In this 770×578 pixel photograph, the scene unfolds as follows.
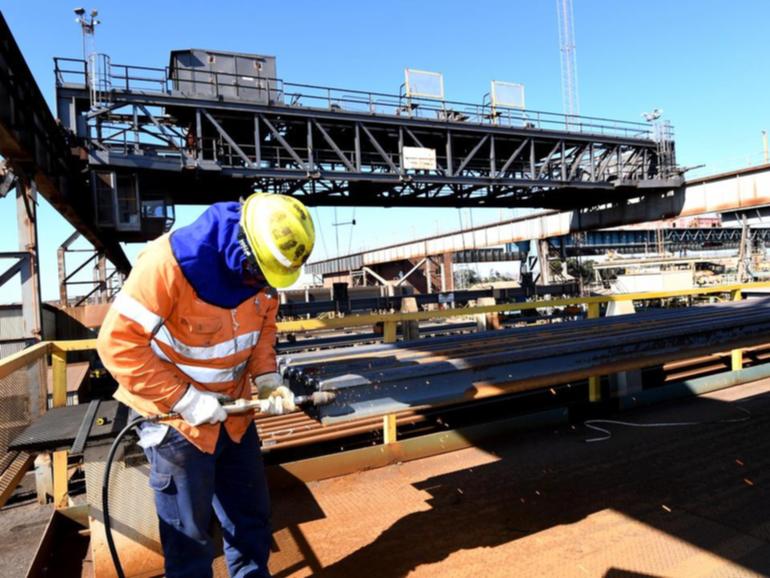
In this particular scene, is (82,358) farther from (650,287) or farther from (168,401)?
(650,287)

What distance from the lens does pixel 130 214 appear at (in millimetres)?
13797

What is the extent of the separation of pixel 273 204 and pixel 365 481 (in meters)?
2.60

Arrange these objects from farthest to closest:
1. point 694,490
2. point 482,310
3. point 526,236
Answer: point 526,236 < point 482,310 < point 694,490

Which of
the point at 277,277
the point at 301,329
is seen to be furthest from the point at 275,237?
the point at 301,329

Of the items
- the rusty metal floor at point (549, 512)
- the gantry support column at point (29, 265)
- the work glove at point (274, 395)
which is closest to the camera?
the work glove at point (274, 395)

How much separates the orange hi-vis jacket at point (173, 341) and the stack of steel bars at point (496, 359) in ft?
1.53

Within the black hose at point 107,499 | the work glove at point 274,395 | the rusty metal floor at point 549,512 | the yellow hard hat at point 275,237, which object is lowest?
the rusty metal floor at point 549,512

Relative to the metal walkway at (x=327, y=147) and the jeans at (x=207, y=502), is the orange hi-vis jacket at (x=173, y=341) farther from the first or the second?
the metal walkway at (x=327, y=147)

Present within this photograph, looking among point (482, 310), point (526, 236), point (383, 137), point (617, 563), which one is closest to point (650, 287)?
point (526, 236)

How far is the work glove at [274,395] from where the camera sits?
2.24 meters

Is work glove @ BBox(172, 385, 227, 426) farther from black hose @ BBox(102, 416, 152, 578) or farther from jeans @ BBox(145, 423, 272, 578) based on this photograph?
black hose @ BBox(102, 416, 152, 578)

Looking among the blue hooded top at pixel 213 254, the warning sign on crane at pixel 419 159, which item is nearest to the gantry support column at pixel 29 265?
the blue hooded top at pixel 213 254

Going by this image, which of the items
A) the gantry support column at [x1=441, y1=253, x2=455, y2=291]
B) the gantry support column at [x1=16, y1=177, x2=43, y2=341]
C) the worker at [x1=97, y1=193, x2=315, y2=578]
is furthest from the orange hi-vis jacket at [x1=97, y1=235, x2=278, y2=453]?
the gantry support column at [x1=441, y1=253, x2=455, y2=291]

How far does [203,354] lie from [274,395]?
41cm
